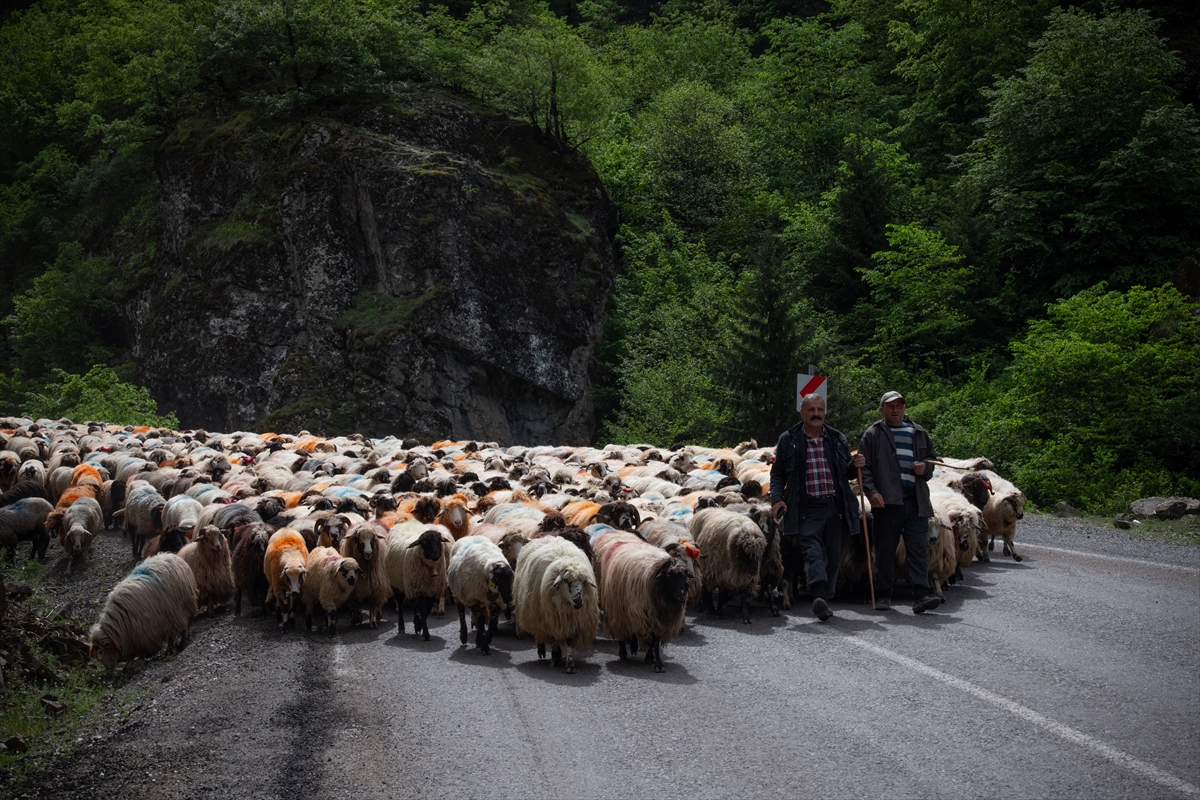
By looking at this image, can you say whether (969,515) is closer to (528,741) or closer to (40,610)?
(528,741)

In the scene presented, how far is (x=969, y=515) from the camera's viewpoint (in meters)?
11.5

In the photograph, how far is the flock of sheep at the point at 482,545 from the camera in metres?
8.89

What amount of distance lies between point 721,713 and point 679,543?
128 inches

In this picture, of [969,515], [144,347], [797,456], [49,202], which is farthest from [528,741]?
[49,202]

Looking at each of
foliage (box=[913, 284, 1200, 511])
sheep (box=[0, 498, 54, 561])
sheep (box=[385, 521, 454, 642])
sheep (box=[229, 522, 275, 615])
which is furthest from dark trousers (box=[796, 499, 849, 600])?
sheep (box=[0, 498, 54, 561])

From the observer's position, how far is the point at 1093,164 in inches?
1241

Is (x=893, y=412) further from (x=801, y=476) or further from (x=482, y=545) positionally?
(x=482, y=545)

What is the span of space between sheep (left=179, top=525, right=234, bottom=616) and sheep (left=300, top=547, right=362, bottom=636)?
199 cm

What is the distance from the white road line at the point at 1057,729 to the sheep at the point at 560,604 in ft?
8.52

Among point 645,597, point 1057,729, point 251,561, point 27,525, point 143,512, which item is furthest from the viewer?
point 27,525

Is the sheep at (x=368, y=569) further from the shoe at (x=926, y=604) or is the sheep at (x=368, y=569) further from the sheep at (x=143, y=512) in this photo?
the sheep at (x=143, y=512)

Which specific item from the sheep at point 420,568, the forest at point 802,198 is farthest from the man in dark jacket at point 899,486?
the forest at point 802,198

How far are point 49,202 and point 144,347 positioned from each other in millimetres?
17998

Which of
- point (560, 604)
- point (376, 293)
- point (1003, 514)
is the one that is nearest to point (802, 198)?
point (376, 293)
